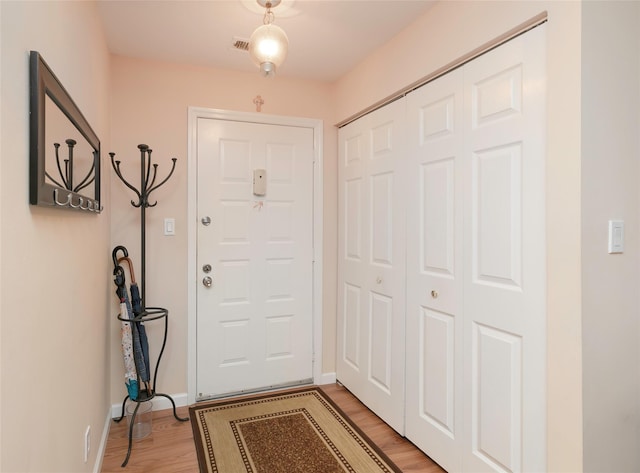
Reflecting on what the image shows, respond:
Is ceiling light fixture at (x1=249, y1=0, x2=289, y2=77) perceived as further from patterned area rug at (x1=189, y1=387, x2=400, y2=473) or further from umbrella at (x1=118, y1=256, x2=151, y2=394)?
patterned area rug at (x1=189, y1=387, x2=400, y2=473)

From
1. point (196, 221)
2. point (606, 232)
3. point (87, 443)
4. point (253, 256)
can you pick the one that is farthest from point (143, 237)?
point (606, 232)

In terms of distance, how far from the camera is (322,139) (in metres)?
3.13

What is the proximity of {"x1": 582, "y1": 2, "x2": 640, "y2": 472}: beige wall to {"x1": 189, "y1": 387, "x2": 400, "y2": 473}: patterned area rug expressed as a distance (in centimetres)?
105

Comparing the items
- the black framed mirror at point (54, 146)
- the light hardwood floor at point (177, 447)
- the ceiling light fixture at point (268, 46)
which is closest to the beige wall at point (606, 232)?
the light hardwood floor at point (177, 447)

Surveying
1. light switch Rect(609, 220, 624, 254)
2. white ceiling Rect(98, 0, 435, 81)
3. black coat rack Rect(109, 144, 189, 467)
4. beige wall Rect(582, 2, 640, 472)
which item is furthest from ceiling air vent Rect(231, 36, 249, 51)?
light switch Rect(609, 220, 624, 254)

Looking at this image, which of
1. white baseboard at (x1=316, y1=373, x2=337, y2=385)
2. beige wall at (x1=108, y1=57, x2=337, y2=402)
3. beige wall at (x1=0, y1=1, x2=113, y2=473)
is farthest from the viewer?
white baseboard at (x1=316, y1=373, x2=337, y2=385)

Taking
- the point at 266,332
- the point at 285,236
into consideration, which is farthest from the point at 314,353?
the point at 285,236

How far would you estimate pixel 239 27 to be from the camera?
2230 millimetres

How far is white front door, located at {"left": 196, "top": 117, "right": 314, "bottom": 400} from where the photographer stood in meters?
2.83

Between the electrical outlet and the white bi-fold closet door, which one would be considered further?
the electrical outlet

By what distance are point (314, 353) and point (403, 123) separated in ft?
6.29

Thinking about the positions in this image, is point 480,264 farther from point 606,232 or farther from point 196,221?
point 196,221

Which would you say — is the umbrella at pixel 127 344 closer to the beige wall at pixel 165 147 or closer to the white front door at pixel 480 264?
the beige wall at pixel 165 147

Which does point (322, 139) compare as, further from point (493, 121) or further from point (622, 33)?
point (622, 33)
